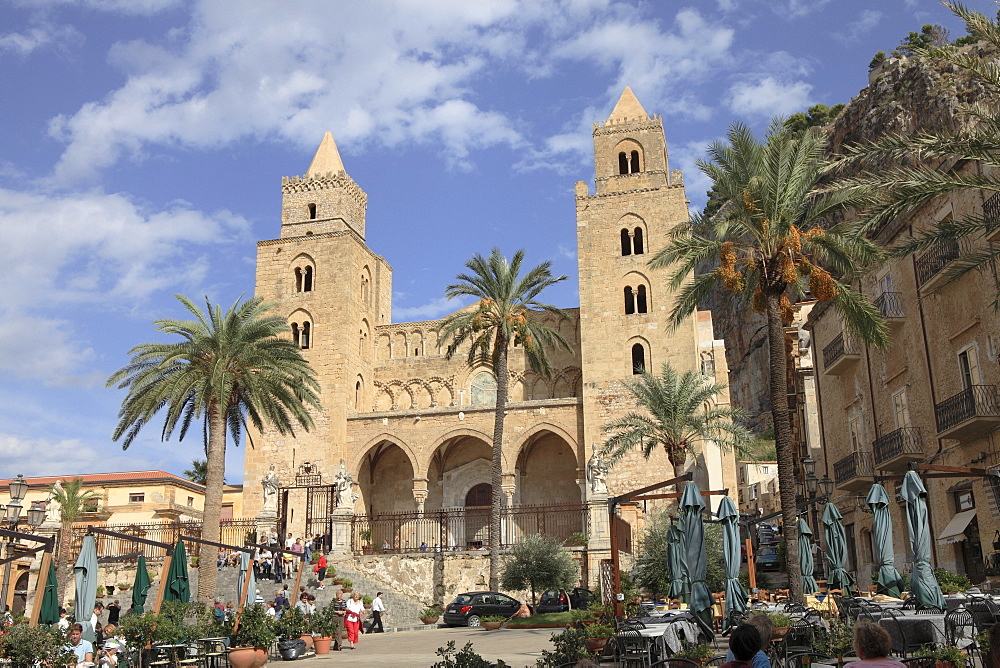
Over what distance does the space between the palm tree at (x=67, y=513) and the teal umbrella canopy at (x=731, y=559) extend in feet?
72.9

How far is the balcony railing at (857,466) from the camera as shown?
23047 millimetres

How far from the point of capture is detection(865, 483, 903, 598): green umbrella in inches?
526

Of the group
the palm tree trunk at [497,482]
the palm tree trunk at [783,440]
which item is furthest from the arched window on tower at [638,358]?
the palm tree trunk at [783,440]

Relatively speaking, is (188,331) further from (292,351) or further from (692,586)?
(692,586)

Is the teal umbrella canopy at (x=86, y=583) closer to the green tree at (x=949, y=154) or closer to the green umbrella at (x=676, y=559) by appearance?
the green umbrella at (x=676, y=559)

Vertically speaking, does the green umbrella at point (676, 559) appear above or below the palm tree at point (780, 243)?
below

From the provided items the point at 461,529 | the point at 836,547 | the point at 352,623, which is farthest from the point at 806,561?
the point at 461,529

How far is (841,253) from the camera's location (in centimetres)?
1709

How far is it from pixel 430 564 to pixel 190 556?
8.00 meters

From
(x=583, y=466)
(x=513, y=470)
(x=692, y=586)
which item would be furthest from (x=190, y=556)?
(x=692, y=586)

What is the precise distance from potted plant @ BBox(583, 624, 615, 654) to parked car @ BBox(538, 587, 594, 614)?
11.6 metres

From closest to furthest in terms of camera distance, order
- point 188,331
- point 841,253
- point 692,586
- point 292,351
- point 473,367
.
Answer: point 692,586 < point 841,253 < point 188,331 < point 292,351 < point 473,367

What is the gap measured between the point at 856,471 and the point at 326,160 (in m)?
28.4

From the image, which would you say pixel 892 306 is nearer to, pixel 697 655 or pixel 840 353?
pixel 840 353
